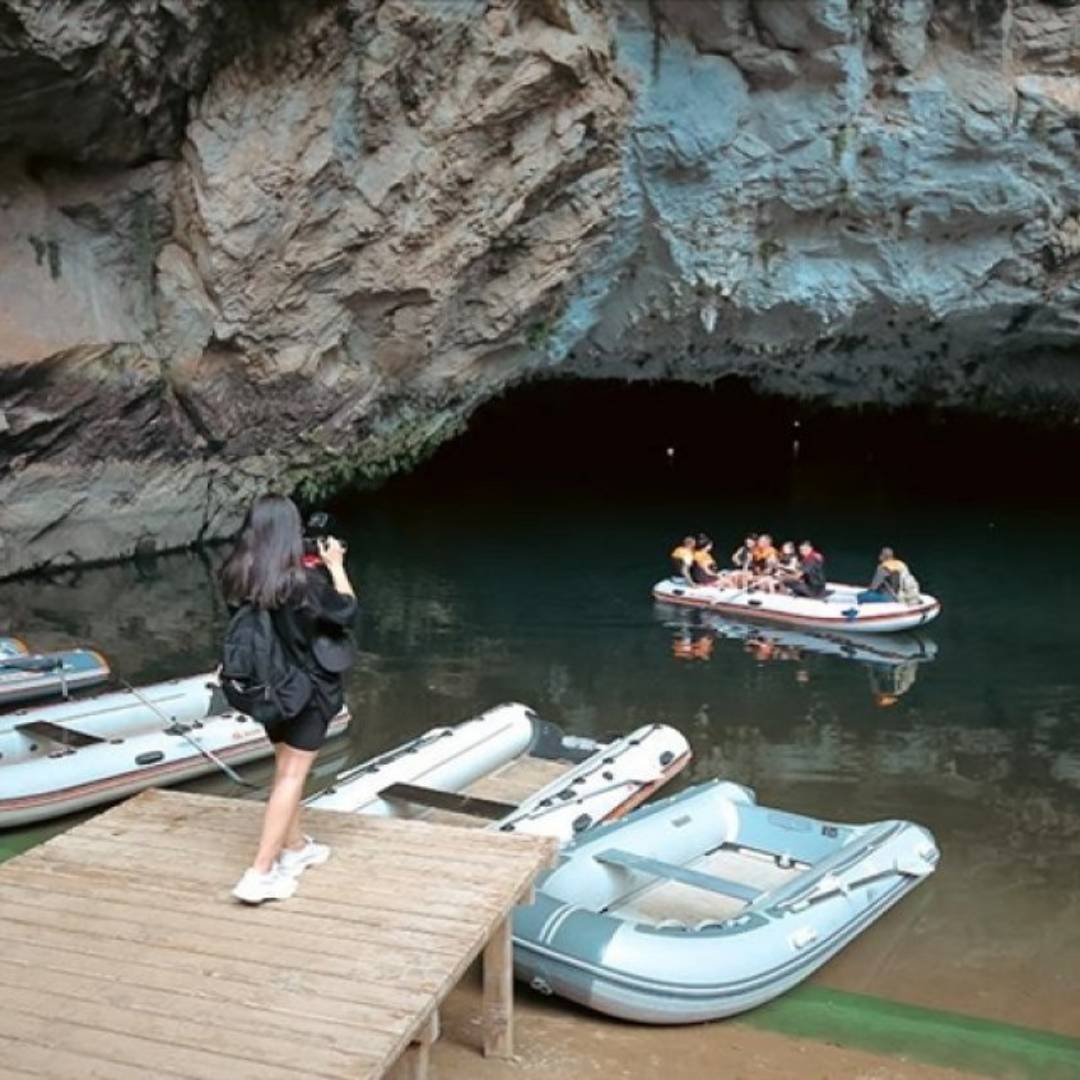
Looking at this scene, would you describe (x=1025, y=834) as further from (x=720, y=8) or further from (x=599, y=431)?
(x=599, y=431)

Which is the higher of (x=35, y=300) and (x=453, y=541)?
(x=35, y=300)

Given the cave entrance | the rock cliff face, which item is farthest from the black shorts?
the cave entrance

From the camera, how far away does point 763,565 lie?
14.5 m

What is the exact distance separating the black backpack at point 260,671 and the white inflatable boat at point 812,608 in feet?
32.1

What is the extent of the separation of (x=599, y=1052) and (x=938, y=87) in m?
12.6

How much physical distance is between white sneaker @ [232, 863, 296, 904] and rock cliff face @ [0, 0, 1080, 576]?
9.47 meters

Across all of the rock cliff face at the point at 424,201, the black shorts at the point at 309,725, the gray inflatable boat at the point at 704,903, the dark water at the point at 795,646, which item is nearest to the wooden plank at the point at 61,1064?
the black shorts at the point at 309,725

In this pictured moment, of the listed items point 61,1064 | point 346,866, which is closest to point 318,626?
point 346,866

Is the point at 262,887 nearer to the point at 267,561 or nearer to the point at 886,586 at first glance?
the point at 267,561

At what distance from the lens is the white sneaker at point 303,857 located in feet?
12.6

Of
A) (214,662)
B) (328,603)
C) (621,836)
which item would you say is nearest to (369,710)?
(214,662)

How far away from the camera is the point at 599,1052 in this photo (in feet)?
14.9

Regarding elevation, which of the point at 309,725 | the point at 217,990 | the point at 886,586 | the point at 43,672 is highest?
the point at 309,725

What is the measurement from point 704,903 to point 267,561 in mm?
3275
